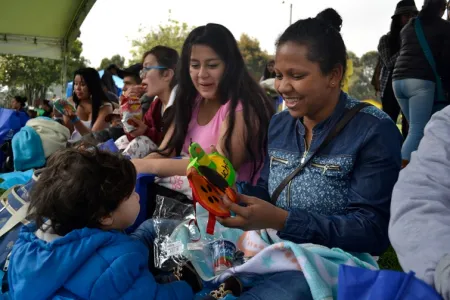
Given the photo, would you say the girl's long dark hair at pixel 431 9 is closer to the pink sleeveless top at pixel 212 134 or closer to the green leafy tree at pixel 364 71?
the pink sleeveless top at pixel 212 134

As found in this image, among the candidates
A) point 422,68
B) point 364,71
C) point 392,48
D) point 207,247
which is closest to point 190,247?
point 207,247

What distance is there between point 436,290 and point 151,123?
286 cm

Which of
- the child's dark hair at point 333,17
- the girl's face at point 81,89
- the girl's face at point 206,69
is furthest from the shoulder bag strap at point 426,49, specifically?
the girl's face at point 81,89

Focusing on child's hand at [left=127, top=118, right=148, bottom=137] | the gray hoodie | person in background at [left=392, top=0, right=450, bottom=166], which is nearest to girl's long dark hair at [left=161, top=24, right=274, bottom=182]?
child's hand at [left=127, top=118, right=148, bottom=137]

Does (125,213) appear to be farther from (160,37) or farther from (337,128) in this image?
(160,37)

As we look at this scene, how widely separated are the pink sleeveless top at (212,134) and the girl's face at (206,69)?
0.44 feet

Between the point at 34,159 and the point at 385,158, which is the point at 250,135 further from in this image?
the point at 34,159

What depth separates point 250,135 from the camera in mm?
2582

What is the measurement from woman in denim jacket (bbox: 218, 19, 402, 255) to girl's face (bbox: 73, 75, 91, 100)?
149 inches

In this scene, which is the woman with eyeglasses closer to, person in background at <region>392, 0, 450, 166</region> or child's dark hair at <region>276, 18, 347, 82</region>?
child's dark hair at <region>276, 18, 347, 82</region>

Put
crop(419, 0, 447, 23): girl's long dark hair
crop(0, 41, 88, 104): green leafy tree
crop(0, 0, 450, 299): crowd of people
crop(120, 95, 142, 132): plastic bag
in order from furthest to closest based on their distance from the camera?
crop(0, 41, 88, 104): green leafy tree → crop(419, 0, 447, 23): girl's long dark hair → crop(120, 95, 142, 132): plastic bag → crop(0, 0, 450, 299): crowd of people

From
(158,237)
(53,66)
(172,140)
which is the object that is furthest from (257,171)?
(53,66)

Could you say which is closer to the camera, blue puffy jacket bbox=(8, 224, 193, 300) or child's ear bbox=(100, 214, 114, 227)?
blue puffy jacket bbox=(8, 224, 193, 300)

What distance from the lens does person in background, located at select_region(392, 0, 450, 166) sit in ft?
12.1
